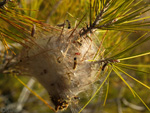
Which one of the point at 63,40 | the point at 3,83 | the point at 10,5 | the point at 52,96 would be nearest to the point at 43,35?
the point at 63,40

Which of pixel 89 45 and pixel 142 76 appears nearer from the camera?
pixel 89 45

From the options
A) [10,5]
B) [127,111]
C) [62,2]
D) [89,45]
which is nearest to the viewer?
[10,5]

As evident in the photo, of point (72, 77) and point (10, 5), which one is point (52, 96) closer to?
point (72, 77)

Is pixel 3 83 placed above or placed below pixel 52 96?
below

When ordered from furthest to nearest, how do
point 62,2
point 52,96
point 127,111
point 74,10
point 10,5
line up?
point 127,111 < point 62,2 < point 74,10 < point 52,96 < point 10,5

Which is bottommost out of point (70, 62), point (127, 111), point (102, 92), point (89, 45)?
point (127, 111)

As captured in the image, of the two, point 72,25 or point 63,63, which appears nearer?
point 63,63

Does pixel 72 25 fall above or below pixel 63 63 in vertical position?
above

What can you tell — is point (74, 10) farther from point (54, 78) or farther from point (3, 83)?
point (3, 83)
